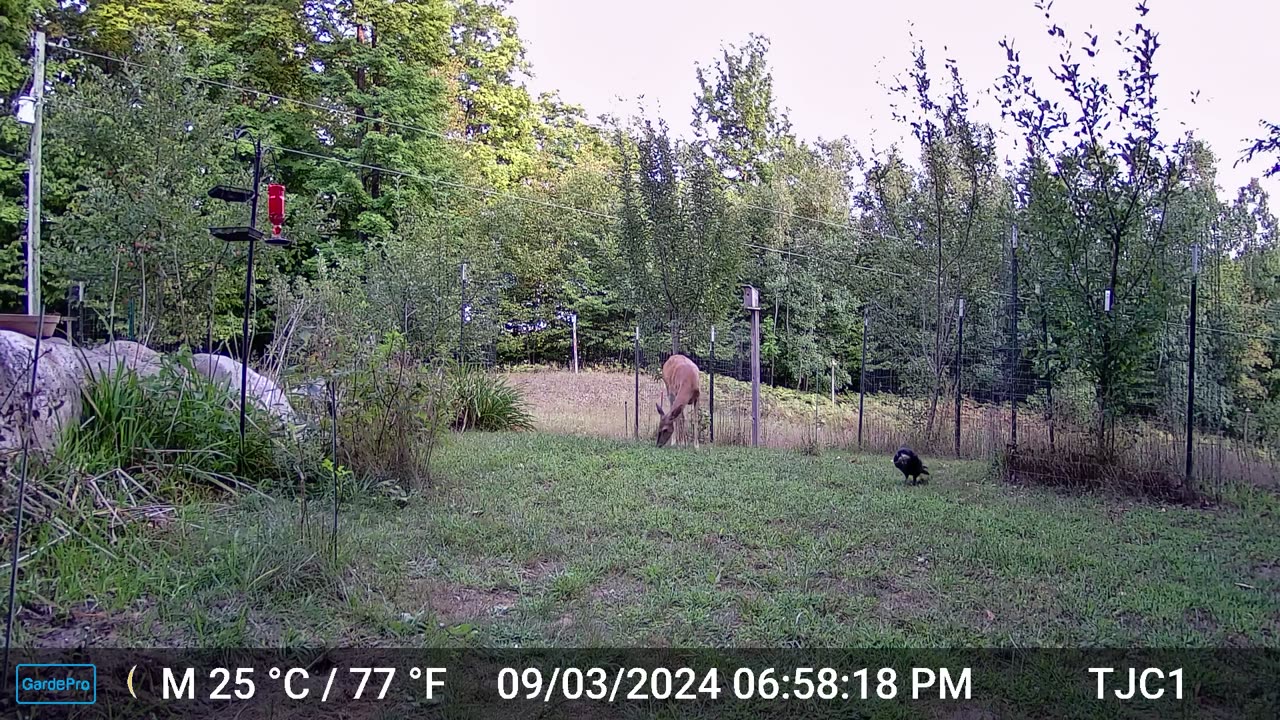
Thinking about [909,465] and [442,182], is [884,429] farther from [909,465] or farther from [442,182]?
[442,182]

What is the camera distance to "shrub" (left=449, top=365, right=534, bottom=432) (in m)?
9.88

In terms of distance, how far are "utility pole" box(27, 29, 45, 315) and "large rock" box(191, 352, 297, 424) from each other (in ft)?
30.3

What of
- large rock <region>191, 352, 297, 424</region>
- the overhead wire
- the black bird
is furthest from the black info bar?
the overhead wire

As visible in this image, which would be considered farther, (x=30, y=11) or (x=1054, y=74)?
(x=30, y=11)

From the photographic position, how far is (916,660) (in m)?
2.78

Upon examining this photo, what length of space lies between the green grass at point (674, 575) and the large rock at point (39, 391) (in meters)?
0.74

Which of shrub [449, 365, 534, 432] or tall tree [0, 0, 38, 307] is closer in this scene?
shrub [449, 365, 534, 432]

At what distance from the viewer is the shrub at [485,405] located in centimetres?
988

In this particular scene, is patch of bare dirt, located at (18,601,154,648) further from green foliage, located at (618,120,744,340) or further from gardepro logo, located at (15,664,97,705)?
green foliage, located at (618,120,744,340)

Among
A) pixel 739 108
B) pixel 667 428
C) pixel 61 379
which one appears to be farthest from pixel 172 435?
pixel 739 108

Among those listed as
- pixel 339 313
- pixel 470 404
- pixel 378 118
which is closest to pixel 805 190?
pixel 378 118

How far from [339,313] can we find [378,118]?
45.8 ft

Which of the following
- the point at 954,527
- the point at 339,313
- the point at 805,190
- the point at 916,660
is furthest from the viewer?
the point at 805,190

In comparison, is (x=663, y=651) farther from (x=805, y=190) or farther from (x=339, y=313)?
(x=805, y=190)
